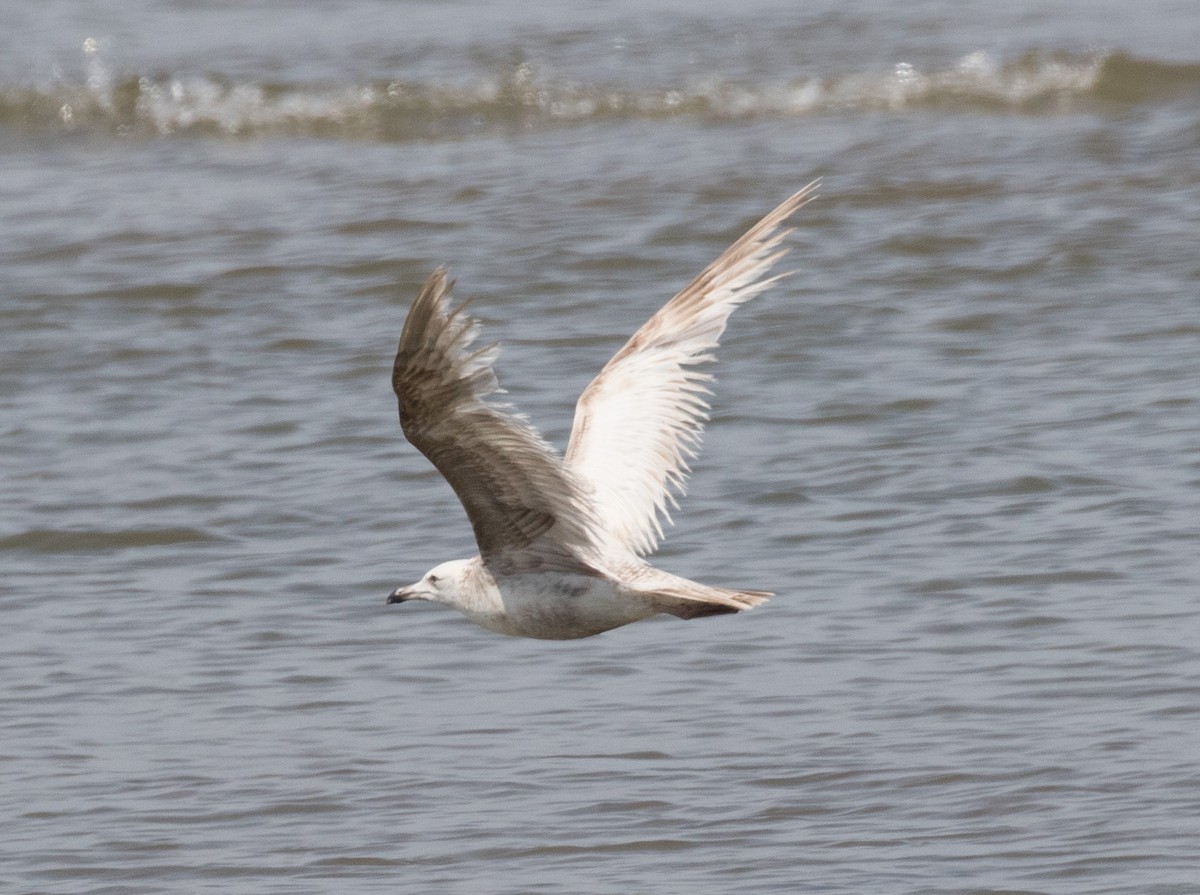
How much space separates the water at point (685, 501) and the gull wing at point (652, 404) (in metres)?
0.67

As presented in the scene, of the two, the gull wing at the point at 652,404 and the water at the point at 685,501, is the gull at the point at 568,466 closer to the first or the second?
the gull wing at the point at 652,404

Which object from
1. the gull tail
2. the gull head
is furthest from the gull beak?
the gull tail

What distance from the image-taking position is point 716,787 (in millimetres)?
5695

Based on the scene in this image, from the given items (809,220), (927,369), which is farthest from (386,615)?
(809,220)

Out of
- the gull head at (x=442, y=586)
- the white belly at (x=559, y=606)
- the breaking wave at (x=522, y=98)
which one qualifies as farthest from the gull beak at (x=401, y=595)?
the breaking wave at (x=522, y=98)

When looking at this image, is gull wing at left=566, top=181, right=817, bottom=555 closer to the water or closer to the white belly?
the white belly

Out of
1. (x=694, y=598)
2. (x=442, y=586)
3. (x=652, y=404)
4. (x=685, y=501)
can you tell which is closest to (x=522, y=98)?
(x=685, y=501)

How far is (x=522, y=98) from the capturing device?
15008 mm

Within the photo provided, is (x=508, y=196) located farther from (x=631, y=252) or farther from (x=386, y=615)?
(x=386, y=615)

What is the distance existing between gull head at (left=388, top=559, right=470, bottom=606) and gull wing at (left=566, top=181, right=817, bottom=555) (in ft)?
1.49

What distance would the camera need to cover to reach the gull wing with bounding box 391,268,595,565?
459cm

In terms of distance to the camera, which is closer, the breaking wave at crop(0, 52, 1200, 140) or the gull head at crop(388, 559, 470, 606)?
the gull head at crop(388, 559, 470, 606)

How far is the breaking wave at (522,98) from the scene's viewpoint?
13.9 meters

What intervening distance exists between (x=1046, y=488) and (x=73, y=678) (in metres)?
3.34
